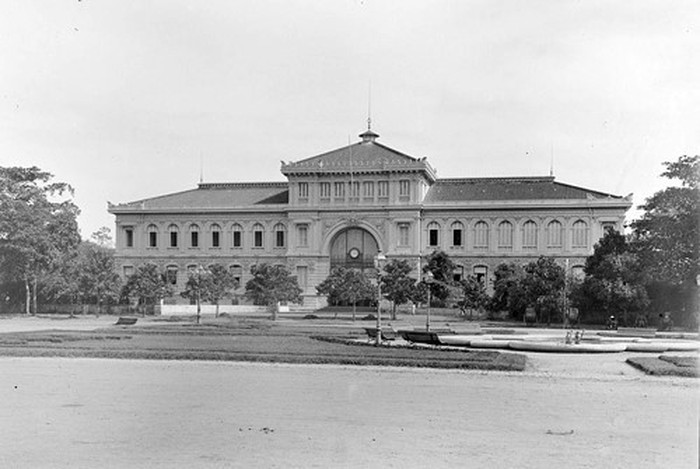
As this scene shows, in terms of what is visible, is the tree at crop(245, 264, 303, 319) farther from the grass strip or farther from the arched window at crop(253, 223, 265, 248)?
the grass strip

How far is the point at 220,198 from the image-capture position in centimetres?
7812

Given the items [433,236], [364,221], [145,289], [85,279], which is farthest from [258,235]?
[85,279]

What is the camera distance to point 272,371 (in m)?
16.2

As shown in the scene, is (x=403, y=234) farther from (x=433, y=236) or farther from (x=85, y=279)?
(x=85, y=279)

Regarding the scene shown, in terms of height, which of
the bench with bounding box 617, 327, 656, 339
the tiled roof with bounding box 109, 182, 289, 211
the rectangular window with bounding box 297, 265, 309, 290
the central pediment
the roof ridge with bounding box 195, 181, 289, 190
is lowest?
the bench with bounding box 617, 327, 656, 339

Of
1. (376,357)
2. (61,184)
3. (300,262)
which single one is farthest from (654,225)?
(300,262)

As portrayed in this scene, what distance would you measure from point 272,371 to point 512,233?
56.3 metres

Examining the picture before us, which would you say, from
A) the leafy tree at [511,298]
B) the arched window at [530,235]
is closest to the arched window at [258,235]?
the arched window at [530,235]

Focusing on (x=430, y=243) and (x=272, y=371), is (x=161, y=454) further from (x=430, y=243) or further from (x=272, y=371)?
(x=430, y=243)

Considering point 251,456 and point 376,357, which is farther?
point 376,357

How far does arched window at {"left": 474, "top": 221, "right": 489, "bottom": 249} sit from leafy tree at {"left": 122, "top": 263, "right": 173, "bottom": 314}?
29790mm

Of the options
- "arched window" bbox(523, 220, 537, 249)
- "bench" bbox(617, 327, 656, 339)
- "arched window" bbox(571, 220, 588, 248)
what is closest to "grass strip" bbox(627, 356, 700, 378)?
"bench" bbox(617, 327, 656, 339)

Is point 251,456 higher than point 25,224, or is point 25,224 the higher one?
point 25,224

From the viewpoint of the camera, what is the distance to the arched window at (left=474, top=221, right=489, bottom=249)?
7044 cm
